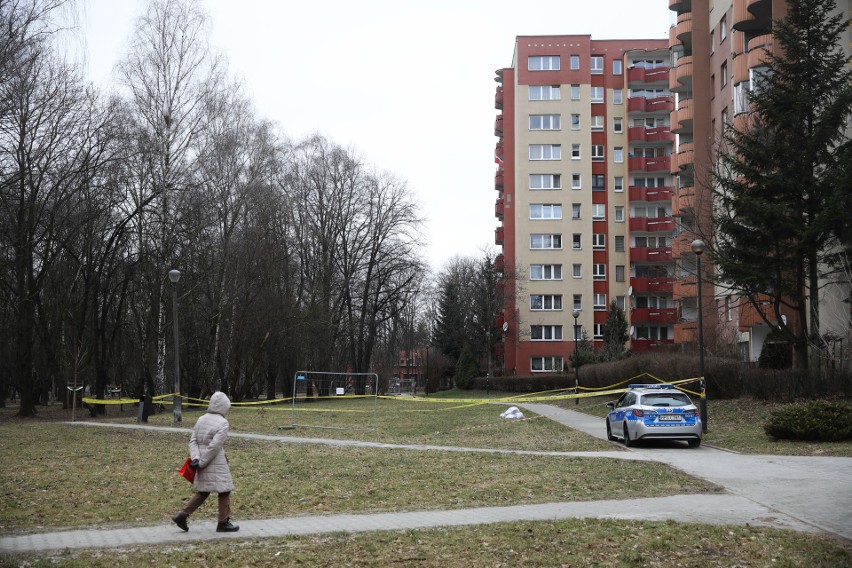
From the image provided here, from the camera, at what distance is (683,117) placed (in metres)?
49.8

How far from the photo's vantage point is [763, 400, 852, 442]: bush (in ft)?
68.8

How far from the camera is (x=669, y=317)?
71062mm

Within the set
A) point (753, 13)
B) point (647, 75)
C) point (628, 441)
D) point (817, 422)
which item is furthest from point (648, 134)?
point (628, 441)

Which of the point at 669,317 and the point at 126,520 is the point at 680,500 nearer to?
the point at 126,520

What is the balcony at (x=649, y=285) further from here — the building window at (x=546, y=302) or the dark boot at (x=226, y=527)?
the dark boot at (x=226, y=527)

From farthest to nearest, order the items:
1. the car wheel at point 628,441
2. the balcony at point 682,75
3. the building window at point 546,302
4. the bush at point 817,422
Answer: the building window at point 546,302 → the balcony at point 682,75 → the car wheel at point 628,441 → the bush at point 817,422

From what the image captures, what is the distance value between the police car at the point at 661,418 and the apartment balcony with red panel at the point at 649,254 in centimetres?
5282

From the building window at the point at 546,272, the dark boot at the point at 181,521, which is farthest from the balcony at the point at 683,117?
the dark boot at the point at 181,521

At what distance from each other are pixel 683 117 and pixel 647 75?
A: 82.6ft

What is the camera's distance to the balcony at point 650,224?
7325 cm

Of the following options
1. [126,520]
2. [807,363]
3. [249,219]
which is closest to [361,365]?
[249,219]

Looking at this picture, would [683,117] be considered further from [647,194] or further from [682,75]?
[647,194]

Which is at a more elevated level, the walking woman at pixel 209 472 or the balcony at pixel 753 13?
the balcony at pixel 753 13

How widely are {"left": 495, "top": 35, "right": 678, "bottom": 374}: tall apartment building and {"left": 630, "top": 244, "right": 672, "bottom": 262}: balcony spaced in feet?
0.30
